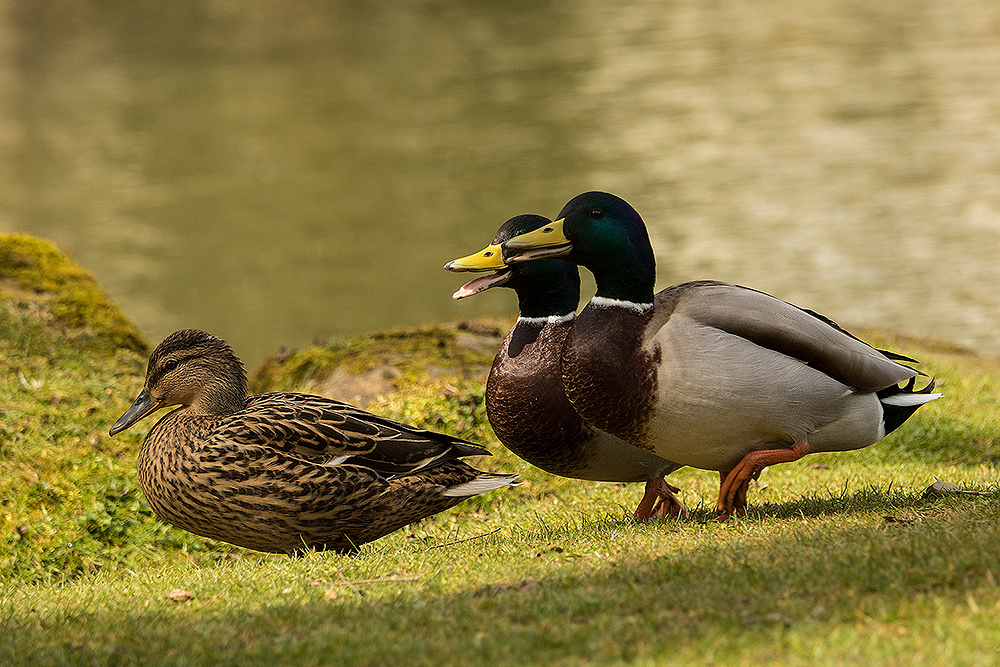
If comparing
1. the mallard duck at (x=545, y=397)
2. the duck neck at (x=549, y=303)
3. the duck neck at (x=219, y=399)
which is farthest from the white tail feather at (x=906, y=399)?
the duck neck at (x=219, y=399)

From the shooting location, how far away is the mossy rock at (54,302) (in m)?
9.76

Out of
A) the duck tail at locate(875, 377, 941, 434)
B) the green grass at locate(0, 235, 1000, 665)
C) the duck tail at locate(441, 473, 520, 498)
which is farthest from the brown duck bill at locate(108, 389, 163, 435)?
the duck tail at locate(875, 377, 941, 434)

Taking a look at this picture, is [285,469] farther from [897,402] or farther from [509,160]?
[509,160]

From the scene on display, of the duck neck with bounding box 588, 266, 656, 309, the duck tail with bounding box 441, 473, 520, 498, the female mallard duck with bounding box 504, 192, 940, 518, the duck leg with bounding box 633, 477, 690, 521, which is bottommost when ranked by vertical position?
the duck leg with bounding box 633, 477, 690, 521

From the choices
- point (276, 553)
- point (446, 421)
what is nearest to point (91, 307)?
point (446, 421)

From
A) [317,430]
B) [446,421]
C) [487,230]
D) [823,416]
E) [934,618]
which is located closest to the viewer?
[934,618]

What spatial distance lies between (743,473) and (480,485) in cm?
158

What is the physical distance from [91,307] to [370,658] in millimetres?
7668

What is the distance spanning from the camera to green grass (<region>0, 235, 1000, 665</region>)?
11.8ft

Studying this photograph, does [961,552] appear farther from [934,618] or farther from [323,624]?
[323,624]

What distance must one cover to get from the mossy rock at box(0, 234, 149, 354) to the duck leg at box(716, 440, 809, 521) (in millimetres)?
6499

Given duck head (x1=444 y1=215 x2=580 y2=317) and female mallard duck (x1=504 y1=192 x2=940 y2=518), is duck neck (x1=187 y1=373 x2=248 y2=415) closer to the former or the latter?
duck head (x1=444 y1=215 x2=580 y2=317)

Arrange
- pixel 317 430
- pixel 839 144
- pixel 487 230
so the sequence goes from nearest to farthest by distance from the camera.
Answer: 1. pixel 317 430
2. pixel 487 230
3. pixel 839 144

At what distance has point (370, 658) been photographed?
367cm
